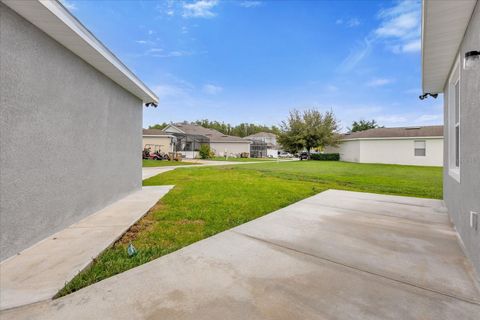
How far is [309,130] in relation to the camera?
86.6 ft

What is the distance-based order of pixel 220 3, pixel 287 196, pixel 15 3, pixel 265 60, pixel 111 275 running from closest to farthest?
pixel 111 275, pixel 15 3, pixel 287 196, pixel 220 3, pixel 265 60

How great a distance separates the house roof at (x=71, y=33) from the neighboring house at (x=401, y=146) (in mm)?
22965

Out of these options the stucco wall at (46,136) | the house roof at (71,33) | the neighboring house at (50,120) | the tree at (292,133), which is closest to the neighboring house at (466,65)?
the house roof at (71,33)

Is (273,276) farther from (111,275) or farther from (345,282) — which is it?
(111,275)

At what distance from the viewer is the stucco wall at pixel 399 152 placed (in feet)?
63.2

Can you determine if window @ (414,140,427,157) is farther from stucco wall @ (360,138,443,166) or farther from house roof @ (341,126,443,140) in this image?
house roof @ (341,126,443,140)

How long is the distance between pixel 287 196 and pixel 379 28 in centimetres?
1305

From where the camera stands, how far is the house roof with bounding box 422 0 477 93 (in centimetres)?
247

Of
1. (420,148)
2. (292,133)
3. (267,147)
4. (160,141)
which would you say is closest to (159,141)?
(160,141)

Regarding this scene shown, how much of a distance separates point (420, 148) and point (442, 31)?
21.7 m

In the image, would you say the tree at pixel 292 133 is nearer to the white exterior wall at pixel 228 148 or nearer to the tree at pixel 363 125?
the white exterior wall at pixel 228 148

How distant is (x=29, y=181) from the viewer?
2852 mm

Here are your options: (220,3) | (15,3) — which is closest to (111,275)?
(15,3)

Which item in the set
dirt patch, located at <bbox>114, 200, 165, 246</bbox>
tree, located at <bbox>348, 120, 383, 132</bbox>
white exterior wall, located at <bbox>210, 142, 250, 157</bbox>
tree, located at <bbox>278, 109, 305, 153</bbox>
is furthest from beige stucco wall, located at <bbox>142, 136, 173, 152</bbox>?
tree, located at <bbox>348, 120, 383, 132</bbox>
